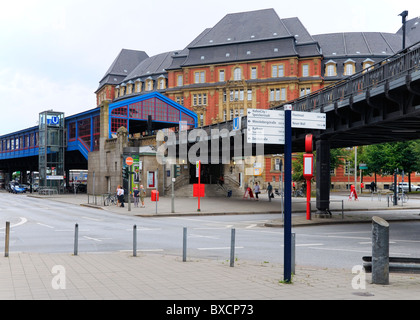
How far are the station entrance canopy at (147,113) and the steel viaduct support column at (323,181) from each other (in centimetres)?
3180

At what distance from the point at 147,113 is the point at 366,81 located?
42364mm

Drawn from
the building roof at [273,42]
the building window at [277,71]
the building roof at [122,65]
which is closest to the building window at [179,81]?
the building roof at [273,42]

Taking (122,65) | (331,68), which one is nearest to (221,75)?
(331,68)

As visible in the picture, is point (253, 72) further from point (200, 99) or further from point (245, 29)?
point (200, 99)

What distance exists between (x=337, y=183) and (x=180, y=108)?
111 feet

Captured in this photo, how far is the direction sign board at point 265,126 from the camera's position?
8242 millimetres

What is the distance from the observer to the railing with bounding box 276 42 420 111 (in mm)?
16411

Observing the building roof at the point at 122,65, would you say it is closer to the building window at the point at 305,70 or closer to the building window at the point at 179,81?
the building window at the point at 179,81

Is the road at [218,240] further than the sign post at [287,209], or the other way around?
the road at [218,240]

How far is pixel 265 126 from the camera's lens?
27.3 feet

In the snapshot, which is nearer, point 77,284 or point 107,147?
point 77,284

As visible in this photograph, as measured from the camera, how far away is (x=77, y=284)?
25.5ft
